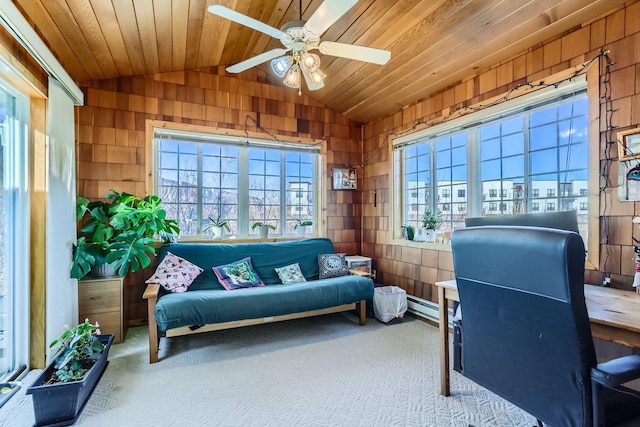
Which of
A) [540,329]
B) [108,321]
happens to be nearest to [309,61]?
[540,329]

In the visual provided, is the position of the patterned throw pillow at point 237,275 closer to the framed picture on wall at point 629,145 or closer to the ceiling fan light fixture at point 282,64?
the ceiling fan light fixture at point 282,64

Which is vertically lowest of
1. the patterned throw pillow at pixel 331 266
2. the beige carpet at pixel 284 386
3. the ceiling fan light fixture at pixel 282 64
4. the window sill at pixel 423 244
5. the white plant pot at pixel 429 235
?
the beige carpet at pixel 284 386

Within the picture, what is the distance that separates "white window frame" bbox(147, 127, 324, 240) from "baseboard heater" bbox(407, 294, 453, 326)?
4.95 ft

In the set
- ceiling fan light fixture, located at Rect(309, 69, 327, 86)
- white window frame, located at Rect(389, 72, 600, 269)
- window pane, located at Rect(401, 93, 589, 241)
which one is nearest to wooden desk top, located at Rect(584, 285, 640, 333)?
white window frame, located at Rect(389, 72, 600, 269)

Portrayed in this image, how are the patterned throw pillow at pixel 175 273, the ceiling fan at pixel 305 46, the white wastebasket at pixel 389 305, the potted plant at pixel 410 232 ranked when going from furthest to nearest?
1. the potted plant at pixel 410 232
2. the white wastebasket at pixel 389 305
3. the patterned throw pillow at pixel 175 273
4. the ceiling fan at pixel 305 46

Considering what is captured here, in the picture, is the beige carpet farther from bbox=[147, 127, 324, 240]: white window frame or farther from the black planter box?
bbox=[147, 127, 324, 240]: white window frame

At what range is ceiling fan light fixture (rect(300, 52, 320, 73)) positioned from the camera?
2.09 m

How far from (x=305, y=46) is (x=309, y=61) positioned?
3.9 inches

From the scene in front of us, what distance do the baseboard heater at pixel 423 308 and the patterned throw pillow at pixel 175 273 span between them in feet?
7.71

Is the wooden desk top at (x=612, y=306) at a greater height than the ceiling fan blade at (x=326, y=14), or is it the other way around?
the ceiling fan blade at (x=326, y=14)

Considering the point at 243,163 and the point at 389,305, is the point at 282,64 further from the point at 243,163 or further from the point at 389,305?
the point at 389,305

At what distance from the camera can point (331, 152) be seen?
14.4ft

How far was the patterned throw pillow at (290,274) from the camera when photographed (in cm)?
344

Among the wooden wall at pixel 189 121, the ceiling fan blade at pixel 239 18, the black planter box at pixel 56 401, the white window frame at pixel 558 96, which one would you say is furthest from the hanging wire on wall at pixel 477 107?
the black planter box at pixel 56 401
